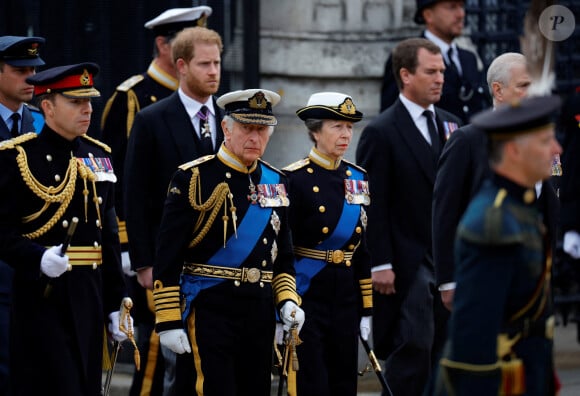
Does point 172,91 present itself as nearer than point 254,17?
Yes

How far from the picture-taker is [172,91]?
8953 millimetres

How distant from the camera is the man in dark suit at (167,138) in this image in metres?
8.02

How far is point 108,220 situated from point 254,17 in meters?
3.36

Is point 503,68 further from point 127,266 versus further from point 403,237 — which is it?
point 127,266

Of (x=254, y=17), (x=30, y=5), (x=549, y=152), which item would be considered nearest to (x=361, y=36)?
(x=254, y=17)

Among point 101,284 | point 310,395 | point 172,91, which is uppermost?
point 172,91

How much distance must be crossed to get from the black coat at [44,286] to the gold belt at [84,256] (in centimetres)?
2

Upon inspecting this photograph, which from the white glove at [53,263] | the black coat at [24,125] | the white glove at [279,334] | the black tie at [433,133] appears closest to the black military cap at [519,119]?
the white glove at [53,263]

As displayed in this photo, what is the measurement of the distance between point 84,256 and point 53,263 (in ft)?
1.19

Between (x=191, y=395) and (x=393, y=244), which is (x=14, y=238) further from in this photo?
(x=393, y=244)

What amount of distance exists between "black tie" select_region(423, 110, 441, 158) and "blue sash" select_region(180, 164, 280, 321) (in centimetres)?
185

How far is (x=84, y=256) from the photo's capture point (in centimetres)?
707

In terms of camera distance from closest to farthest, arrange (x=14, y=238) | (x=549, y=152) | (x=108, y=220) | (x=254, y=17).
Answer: (x=549, y=152)
(x=14, y=238)
(x=108, y=220)
(x=254, y=17)

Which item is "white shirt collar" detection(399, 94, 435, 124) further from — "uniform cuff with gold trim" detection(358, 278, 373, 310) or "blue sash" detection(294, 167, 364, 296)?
"uniform cuff with gold trim" detection(358, 278, 373, 310)
